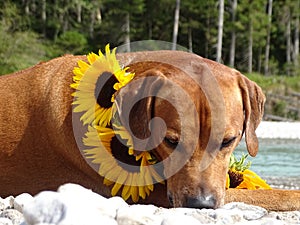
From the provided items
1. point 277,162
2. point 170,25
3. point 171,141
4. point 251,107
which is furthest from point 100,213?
point 170,25

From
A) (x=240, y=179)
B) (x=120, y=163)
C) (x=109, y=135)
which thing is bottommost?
(x=240, y=179)

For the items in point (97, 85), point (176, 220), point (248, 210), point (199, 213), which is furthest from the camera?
point (97, 85)

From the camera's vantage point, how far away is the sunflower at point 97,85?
14.5 ft

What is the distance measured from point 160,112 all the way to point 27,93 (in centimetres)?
126

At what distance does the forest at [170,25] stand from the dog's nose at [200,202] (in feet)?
102

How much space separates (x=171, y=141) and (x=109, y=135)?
0.52m

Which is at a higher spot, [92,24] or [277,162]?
[277,162]

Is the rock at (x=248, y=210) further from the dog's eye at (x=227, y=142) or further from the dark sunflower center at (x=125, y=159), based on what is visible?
the dark sunflower center at (x=125, y=159)

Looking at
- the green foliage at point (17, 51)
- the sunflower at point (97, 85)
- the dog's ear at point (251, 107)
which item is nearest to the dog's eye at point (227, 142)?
the dog's ear at point (251, 107)

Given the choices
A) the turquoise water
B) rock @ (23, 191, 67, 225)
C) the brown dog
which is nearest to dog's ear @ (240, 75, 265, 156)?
the brown dog

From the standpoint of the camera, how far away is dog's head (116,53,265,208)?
3969mm

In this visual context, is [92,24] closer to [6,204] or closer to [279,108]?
[279,108]

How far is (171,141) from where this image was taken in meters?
4.07

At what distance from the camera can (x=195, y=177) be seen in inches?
155
